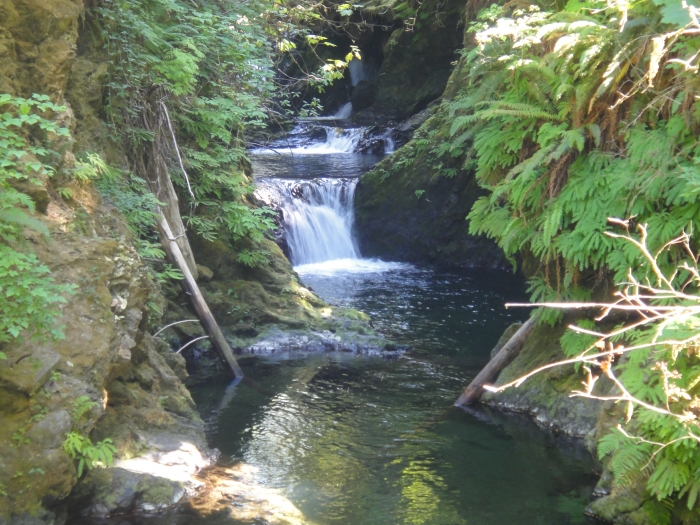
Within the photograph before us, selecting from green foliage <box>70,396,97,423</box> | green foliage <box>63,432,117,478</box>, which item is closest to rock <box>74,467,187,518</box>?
green foliage <box>63,432,117,478</box>

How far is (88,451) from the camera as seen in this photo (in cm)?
541

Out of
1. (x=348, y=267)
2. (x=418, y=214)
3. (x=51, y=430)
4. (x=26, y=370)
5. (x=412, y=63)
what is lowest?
(x=348, y=267)

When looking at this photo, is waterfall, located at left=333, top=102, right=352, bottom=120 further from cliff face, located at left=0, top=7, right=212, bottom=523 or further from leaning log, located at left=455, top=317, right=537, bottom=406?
cliff face, located at left=0, top=7, right=212, bottom=523

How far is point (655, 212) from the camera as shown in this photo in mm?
6582

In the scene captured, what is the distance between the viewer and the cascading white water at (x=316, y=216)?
17.2 meters

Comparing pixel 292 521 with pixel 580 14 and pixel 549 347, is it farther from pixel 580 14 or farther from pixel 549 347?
pixel 580 14

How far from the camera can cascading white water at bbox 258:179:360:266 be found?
17188mm

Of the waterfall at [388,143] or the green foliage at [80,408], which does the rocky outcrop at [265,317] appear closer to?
→ the green foliage at [80,408]

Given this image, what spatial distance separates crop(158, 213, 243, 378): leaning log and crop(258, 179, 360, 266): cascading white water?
7.43 m

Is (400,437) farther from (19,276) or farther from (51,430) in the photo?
(19,276)

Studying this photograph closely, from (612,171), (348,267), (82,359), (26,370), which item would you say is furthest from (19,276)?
(348,267)

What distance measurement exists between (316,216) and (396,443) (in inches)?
432

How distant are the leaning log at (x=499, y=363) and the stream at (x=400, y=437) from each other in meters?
0.26

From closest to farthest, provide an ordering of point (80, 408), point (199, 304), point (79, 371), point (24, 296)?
point (24, 296) < point (80, 408) < point (79, 371) < point (199, 304)
